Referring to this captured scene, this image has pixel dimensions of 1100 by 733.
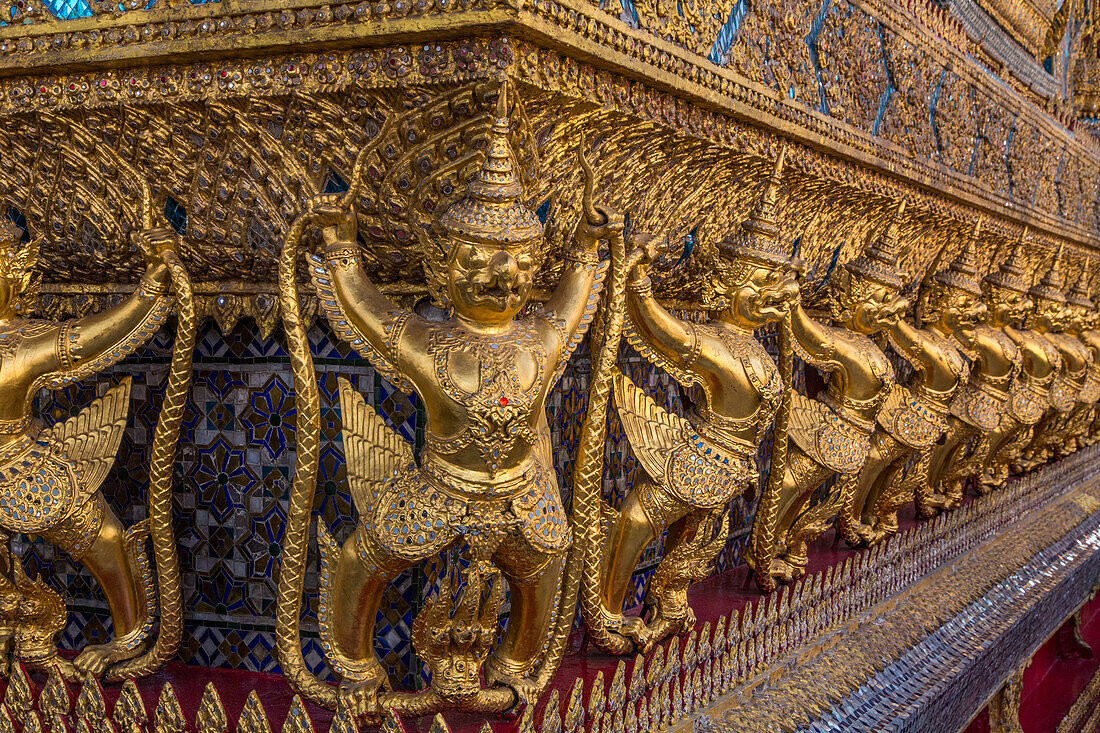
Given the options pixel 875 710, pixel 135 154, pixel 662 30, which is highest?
pixel 662 30

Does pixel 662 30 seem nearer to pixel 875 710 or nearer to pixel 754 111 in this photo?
pixel 754 111

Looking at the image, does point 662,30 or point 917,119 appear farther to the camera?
point 917,119

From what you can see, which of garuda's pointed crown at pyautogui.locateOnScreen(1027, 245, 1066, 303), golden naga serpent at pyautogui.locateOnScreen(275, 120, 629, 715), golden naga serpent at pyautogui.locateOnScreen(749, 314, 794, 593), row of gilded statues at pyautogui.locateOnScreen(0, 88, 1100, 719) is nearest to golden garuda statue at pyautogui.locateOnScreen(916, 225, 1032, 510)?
garuda's pointed crown at pyautogui.locateOnScreen(1027, 245, 1066, 303)

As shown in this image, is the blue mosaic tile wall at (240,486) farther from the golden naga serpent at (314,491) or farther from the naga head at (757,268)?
the naga head at (757,268)

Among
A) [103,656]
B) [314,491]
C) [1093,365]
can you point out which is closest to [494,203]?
[314,491]

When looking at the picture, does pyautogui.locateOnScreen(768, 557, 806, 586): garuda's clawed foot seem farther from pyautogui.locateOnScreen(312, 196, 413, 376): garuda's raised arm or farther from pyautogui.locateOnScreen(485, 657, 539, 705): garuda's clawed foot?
pyautogui.locateOnScreen(312, 196, 413, 376): garuda's raised arm

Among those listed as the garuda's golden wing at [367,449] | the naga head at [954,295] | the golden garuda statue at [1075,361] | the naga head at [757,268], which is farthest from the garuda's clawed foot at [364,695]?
the golden garuda statue at [1075,361]

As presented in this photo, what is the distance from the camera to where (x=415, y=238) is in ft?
6.48

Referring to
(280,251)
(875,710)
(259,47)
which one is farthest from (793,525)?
(259,47)

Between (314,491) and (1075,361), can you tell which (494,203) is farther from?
(1075,361)

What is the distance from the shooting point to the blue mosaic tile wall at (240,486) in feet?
7.35

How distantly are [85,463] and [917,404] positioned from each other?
293 centimetres

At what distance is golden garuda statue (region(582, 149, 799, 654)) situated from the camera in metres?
2.42

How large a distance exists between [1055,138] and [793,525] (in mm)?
4014
